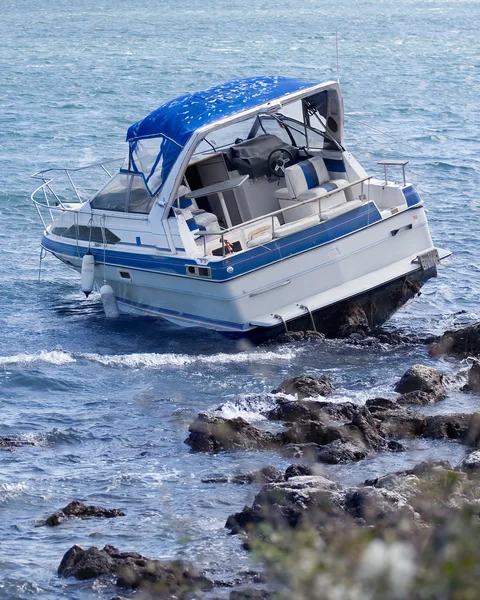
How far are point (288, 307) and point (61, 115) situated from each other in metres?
24.8

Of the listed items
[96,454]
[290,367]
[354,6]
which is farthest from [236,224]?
[354,6]

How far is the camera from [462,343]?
55.1 feet

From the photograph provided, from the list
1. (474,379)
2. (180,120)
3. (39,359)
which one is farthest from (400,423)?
(180,120)

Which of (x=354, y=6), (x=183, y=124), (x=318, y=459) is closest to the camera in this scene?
(x=318, y=459)

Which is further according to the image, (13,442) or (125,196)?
(125,196)

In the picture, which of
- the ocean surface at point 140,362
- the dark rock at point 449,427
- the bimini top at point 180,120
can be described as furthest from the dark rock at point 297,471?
the bimini top at point 180,120

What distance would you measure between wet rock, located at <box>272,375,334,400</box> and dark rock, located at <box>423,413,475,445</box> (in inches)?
75.6

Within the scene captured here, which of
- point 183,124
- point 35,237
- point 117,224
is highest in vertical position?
point 183,124

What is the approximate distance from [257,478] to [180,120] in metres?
7.51

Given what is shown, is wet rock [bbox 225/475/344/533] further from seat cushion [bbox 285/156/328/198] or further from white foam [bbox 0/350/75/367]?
seat cushion [bbox 285/156/328/198]

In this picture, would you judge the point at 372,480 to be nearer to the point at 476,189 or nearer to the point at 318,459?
the point at 318,459

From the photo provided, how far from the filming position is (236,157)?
19.2 meters

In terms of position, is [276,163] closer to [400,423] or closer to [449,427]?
[400,423]

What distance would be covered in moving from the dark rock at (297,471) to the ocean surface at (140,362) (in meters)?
0.45
